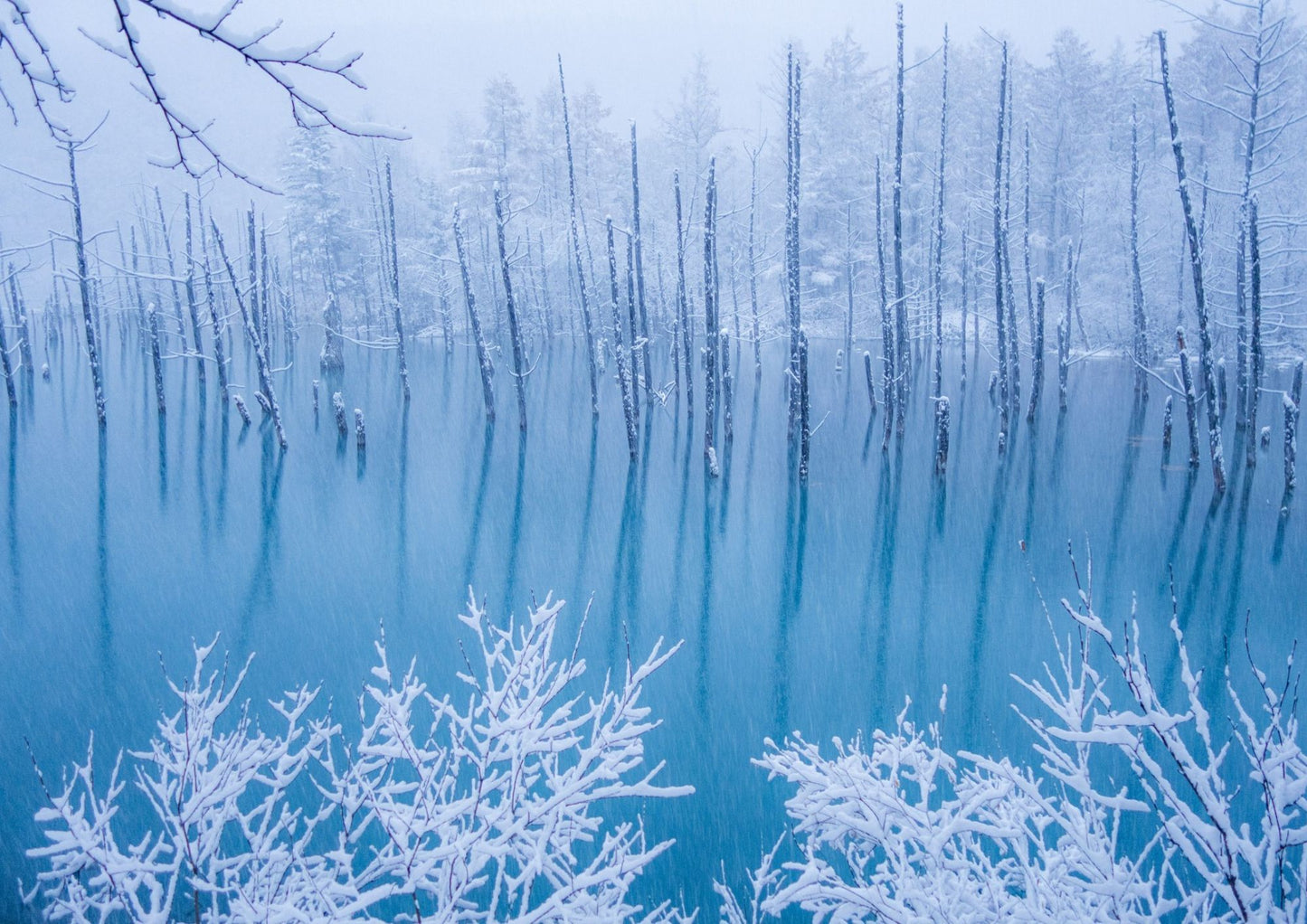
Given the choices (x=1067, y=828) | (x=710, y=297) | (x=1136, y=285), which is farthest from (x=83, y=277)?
(x=1136, y=285)

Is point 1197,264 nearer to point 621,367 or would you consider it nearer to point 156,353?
point 621,367

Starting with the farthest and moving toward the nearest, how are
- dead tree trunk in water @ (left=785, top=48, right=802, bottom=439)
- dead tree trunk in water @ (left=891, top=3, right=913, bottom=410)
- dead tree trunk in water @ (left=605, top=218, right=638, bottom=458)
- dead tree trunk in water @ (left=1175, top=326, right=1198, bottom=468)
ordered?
dead tree trunk in water @ (left=605, top=218, right=638, bottom=458), dead tree trunk in water @ (left=891, top=3, right=913, bottom=410), dead tree trunk in water @ (left=785, top=48, right=802, bottom=439), dead tree trunk in water @ (left=1175, top=326, right=1198, bottom=468)

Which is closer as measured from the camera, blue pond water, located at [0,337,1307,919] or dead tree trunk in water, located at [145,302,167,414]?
blue pond water, located at [0,337,1307,919]

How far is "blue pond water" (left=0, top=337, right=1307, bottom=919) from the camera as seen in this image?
790 cm

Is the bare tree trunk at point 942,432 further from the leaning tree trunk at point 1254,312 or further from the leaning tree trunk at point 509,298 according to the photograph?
the leaning tree trunk at point 509,298

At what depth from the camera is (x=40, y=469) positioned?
691 inches

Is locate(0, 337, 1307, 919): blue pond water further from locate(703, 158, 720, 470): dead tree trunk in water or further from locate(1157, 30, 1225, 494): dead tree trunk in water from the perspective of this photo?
locate(703, 158, 720, 470): dead tree trunk in water

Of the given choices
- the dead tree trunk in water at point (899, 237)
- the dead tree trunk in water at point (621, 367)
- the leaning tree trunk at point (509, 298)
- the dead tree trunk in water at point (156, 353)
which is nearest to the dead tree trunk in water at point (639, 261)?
the dead tree trunk in water at point (621, 367)

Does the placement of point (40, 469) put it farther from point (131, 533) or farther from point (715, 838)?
point (715, 838)

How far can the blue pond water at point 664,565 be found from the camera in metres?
7.90

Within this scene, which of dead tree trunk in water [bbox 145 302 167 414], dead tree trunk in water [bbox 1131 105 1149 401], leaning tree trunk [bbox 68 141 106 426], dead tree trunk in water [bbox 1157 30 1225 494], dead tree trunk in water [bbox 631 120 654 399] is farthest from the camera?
dead tree trunk in water [bbox 1131 105 1149 401]

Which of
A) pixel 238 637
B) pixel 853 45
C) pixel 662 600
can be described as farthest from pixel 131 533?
pixel 853 45

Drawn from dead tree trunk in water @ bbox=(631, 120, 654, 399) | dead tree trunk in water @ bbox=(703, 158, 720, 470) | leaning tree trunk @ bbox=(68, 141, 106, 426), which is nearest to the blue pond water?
dead tree trunk in water @ bbox=(703, 158, 720, 470)

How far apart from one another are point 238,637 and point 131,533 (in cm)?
578
